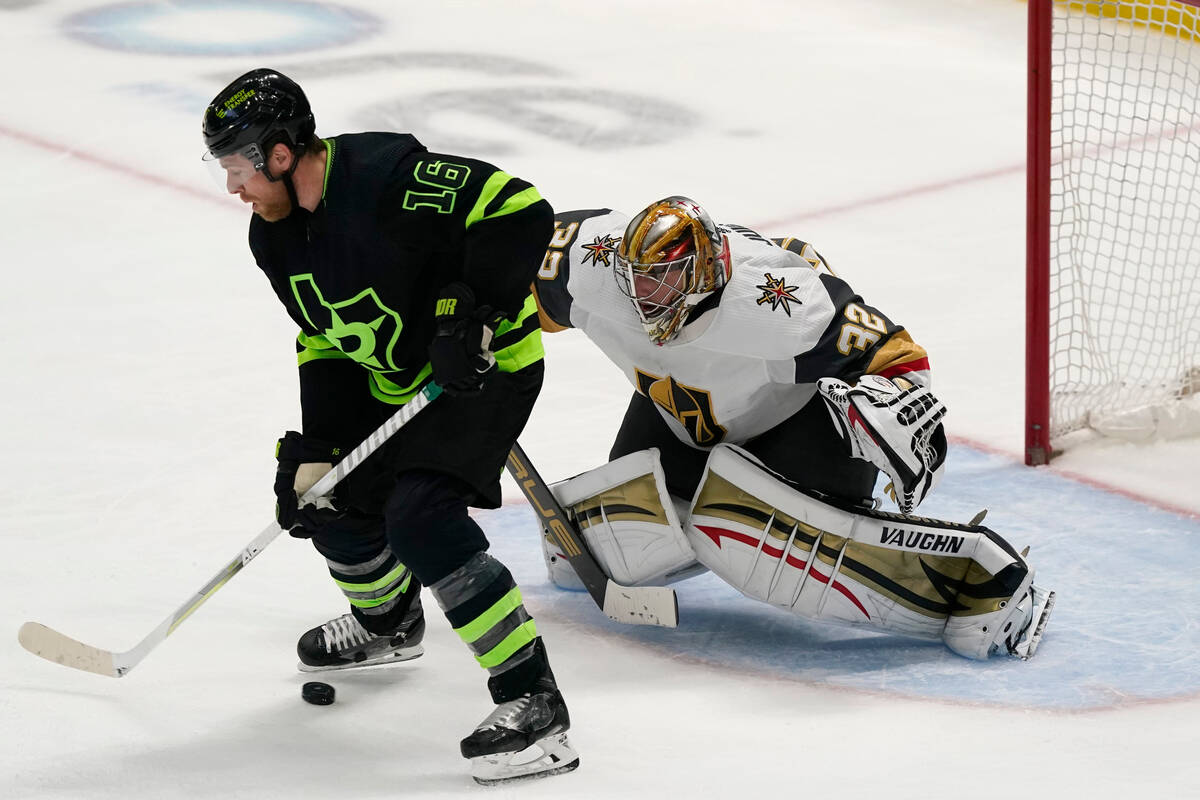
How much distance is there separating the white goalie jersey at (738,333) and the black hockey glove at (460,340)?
531mm

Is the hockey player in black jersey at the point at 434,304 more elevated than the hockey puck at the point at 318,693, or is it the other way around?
the hockey player in black jersey at the point at 434,304

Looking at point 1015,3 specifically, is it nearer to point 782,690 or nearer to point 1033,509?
point 1033,509

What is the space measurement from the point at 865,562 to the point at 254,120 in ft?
4.38

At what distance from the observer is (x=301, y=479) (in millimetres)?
2857

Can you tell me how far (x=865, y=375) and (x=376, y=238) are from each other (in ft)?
3.02

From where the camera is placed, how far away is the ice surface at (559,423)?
2770 mm

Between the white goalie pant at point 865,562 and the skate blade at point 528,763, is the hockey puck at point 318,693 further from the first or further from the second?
the white goalie pant at point 865,562

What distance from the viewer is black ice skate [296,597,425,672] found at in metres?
3.08

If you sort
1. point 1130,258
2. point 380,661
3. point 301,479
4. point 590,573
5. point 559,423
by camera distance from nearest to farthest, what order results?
point 301,479
point 380,661
point 590,573
point 559,423
point 1130,258

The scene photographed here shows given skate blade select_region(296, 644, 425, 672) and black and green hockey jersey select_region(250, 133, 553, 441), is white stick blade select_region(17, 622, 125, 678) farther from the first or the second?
black and green hockey jersey select_region(250, 133, 553, 441)

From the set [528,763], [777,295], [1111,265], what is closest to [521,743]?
[528,763]

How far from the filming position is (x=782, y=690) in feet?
9.86

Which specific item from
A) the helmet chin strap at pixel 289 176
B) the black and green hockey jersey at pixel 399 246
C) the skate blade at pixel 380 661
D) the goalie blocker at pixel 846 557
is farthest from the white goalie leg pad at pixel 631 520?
the helmet chin strap at pixel 289 176

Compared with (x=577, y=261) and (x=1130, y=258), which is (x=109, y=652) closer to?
(x=577, y=261)
